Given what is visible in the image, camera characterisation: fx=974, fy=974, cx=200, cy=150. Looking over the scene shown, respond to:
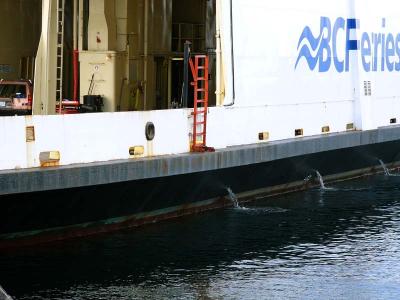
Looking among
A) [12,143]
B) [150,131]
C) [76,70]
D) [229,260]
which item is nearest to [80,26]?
[76,70]

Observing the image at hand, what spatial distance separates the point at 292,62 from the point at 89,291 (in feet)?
22.3

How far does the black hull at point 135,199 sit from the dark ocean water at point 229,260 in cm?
18

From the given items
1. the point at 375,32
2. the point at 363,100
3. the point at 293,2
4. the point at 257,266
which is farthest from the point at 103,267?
the point at 375,32

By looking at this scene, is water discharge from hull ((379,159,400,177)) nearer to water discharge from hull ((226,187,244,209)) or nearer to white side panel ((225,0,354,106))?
white side panel ((225,0,354,106))

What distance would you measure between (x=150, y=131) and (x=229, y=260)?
2099 millimetres

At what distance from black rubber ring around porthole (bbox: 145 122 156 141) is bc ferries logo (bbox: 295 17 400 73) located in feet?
12.9

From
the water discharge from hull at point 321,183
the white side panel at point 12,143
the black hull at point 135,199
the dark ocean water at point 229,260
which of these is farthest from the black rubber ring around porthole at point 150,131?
the water discharge from hull at point 321,183

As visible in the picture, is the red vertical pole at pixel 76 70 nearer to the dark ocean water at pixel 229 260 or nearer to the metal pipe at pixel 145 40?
the metal pipe at pixel 145 40

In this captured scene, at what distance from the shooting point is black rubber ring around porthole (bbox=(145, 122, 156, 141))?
11945mm

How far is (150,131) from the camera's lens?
12.0m

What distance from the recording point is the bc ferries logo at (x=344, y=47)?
15641 millimetres

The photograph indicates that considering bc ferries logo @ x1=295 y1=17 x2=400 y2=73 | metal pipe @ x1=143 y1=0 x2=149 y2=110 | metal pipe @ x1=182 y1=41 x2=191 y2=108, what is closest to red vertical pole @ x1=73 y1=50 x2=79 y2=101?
metal pipe @ x1=143 y1=0 x2=149 y2=110

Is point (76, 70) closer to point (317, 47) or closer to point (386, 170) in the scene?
point (317, 47)

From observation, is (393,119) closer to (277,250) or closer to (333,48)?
(333,48)
